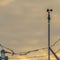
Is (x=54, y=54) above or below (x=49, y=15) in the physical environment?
below

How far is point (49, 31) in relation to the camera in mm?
61938

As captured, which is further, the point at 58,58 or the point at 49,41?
the point at 58,58

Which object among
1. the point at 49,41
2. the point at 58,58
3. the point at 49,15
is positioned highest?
the point at 49,15

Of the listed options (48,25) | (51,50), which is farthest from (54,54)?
(48,25)

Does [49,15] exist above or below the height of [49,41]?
above

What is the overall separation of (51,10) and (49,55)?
6.67 m

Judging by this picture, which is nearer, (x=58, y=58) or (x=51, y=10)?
(x=51, y=10)

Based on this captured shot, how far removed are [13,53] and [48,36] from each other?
5.93 m

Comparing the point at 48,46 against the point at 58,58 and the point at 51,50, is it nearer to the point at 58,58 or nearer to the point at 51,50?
the point at 51,50

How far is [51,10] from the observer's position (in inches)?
2367

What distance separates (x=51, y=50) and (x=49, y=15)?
209 inches

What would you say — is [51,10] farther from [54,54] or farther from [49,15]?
[54,54]

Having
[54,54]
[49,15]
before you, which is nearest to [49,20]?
[49,15]

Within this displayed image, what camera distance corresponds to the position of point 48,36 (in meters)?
61.9
